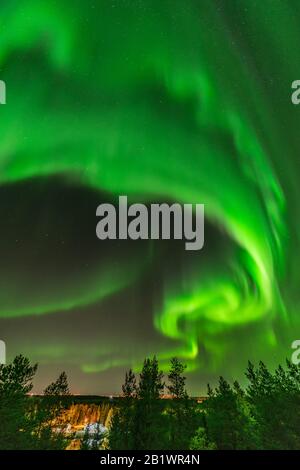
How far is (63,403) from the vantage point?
45.8 m

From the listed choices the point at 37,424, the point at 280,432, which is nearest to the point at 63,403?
the point at 37,424

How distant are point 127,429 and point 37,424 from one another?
11.1m

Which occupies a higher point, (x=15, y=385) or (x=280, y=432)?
(x=15, y=385)

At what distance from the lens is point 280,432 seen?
34062mm

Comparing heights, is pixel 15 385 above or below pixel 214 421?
above

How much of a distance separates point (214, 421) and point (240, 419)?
2.57 m
